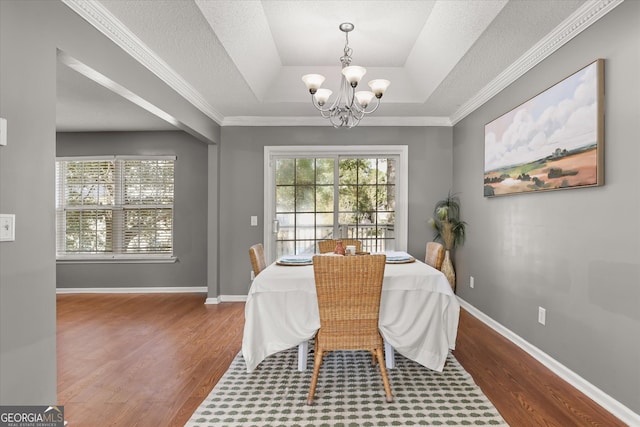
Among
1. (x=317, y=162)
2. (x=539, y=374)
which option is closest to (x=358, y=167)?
(x=317, y=162)

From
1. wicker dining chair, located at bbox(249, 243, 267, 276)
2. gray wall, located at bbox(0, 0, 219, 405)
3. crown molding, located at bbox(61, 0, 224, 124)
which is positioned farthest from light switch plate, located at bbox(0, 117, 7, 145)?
wicker dining chair, located at bbox(249, 243, 267, 276)

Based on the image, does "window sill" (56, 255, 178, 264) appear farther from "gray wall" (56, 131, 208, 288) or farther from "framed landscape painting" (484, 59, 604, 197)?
"framed landscape painting" (484, 59, 604, 197)

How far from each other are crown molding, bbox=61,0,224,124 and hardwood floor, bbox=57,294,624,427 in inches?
92.6

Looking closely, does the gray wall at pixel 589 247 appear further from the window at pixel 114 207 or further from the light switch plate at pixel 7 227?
the window at pixel 114 207

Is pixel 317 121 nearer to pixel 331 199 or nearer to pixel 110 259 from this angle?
pixel 331 199

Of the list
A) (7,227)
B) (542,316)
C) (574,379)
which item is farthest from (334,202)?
(7,227)

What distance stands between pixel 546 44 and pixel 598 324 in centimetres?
200

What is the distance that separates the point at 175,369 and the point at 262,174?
2779 mm

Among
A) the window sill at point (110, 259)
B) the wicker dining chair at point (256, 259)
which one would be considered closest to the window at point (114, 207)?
the window sill at point (110, 259)

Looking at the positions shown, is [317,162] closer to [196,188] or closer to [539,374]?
[196,188]

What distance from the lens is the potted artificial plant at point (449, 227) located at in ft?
15.2

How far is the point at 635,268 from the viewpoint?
6.81 feet

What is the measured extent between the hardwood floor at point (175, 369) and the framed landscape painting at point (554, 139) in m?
1.37

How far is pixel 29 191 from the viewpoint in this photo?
6.00 ft
